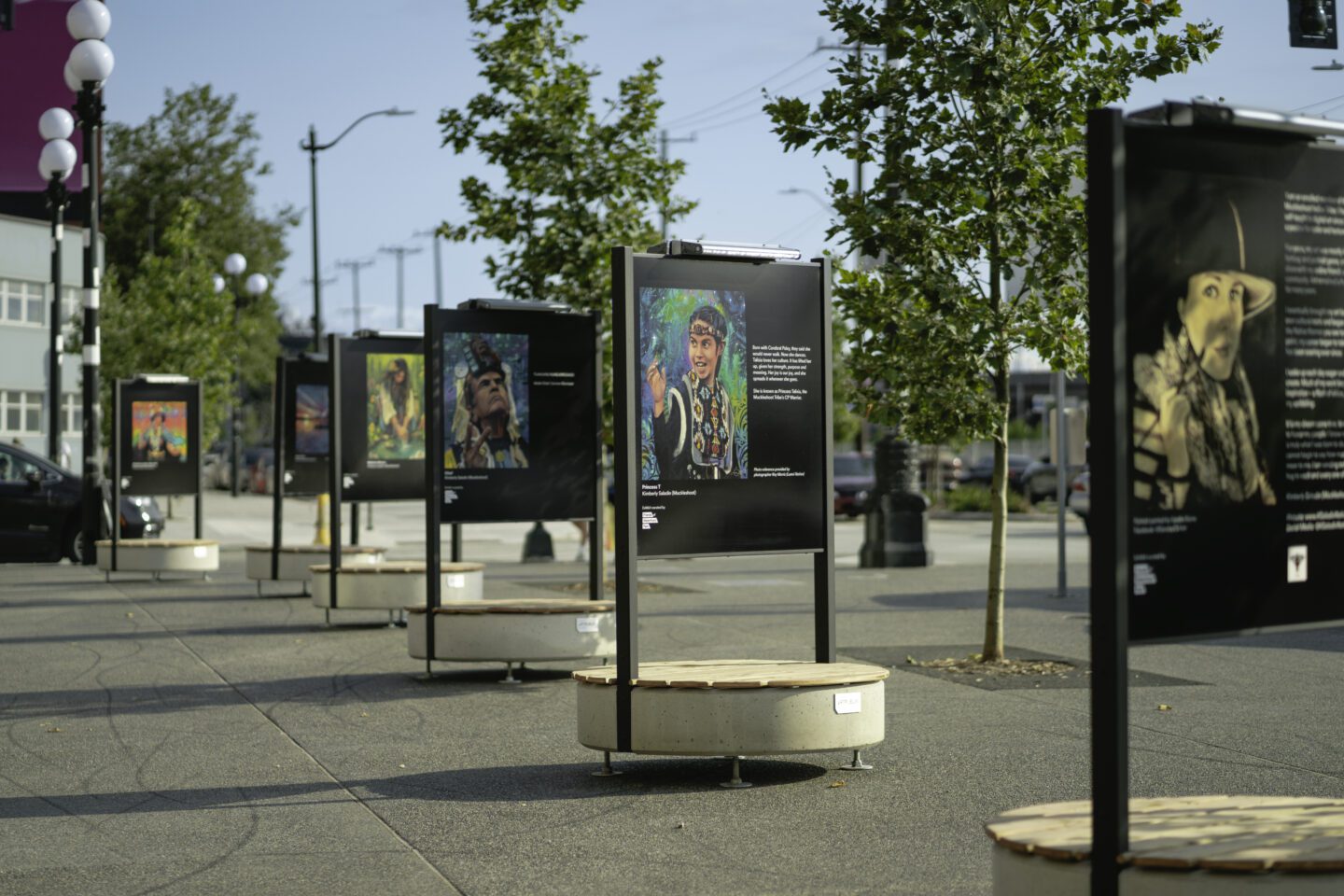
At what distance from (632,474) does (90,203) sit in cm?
1872

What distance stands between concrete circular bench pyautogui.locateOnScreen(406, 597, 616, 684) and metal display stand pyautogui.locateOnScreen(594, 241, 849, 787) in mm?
3009

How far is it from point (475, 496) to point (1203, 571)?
878 centimetres

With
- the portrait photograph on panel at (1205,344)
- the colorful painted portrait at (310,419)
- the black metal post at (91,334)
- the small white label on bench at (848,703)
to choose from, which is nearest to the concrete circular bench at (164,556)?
the black metal post at (91,334)

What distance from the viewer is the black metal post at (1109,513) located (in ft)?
15.0

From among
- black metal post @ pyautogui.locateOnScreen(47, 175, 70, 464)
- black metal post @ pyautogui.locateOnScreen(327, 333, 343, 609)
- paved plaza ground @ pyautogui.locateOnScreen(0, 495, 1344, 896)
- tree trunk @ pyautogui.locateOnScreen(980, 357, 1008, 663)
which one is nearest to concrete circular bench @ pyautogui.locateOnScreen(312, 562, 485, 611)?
black metal post @ pyautogui.locateOnScreen(327, 333, 343, 609)

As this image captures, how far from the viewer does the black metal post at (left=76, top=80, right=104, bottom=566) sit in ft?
80.4

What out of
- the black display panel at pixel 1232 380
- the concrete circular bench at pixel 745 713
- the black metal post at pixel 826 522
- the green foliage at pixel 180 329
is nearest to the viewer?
the black display panel at pixel 1232 380

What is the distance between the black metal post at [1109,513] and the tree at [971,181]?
7.59 m

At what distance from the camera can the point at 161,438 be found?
24469mm

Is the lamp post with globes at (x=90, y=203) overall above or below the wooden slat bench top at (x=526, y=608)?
above

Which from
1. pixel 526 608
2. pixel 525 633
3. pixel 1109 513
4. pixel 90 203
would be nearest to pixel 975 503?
pixel 90 203

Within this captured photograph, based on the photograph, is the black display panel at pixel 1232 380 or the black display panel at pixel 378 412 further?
the black display panel at pixel 378 412

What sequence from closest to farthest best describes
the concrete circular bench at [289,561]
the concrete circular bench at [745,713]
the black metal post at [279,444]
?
the concrete circular bench at [745,713], the concrete circular bench at [289,561], the black metal post at [279,444]

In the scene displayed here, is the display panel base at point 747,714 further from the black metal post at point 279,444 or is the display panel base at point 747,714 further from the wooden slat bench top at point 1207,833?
the black metal post at point 279,444
